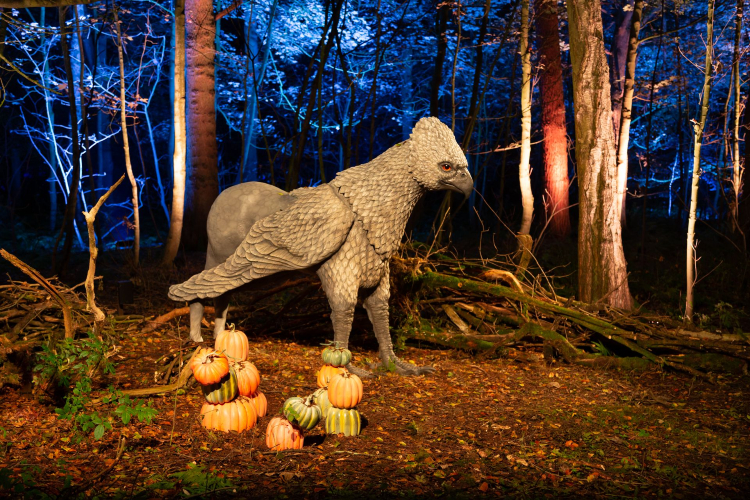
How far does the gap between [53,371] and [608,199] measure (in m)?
5.07

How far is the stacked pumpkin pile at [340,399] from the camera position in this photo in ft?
10.1

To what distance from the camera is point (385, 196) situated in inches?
158

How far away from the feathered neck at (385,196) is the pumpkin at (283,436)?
153 centimetres

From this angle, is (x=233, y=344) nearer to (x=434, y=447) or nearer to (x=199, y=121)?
(x=434, y=447)

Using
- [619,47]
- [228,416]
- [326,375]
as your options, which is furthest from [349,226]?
[619,47]

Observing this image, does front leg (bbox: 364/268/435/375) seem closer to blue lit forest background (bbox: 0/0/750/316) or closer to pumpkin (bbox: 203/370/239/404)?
pumpkin (bbox: 203/370/239/404)

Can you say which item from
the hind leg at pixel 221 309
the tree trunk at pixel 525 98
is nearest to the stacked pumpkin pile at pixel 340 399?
the hind leg at pixel 221 309

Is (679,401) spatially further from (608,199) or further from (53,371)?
(53,371)

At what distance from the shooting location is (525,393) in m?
4.28

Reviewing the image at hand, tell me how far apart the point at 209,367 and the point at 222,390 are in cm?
19

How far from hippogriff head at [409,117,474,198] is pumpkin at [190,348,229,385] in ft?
5.94

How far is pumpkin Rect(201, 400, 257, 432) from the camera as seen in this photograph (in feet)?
10.4

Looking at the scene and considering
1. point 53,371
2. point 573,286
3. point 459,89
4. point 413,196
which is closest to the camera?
point 53,371

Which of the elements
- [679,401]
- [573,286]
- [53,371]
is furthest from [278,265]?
[573,286]
